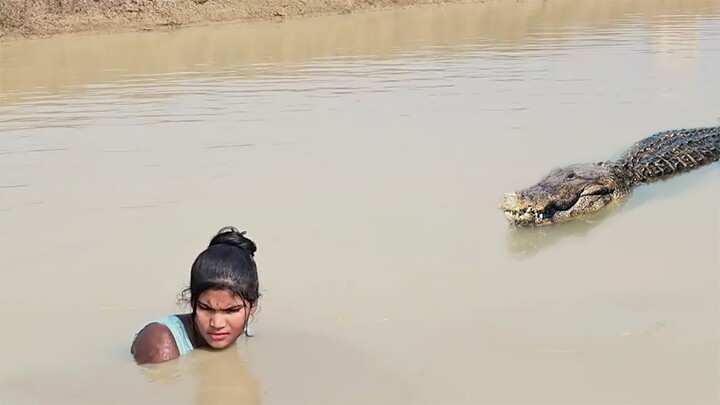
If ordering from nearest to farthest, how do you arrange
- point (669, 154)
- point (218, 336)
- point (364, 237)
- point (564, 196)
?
point (218, 336)
point (364, 237)
point (564, 196)
point (669, 154)

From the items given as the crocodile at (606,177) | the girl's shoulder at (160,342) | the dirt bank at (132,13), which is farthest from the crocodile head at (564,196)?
the dirt bank at (132,13)

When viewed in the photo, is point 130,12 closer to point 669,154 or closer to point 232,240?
point 669,154

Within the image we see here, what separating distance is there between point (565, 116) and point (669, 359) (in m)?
5.38

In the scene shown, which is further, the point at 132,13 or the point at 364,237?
the point at 132,13

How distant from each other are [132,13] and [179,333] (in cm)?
1584

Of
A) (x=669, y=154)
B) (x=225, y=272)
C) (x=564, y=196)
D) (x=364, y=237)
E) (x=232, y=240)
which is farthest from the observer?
(x=669, y=154)

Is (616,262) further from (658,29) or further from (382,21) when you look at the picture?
(382,21)

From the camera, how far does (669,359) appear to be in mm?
3328

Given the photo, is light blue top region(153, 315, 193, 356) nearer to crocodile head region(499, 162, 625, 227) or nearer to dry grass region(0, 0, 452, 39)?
crocodile head region(499, 162, 625, 227)

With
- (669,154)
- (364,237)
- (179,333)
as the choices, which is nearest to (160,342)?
(179,333)

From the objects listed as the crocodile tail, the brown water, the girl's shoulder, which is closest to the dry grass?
the brown water

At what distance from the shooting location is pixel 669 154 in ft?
22.0

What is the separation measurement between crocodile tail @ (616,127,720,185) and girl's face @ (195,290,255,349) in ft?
13.2

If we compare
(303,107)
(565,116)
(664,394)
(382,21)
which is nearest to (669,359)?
(664,394)
